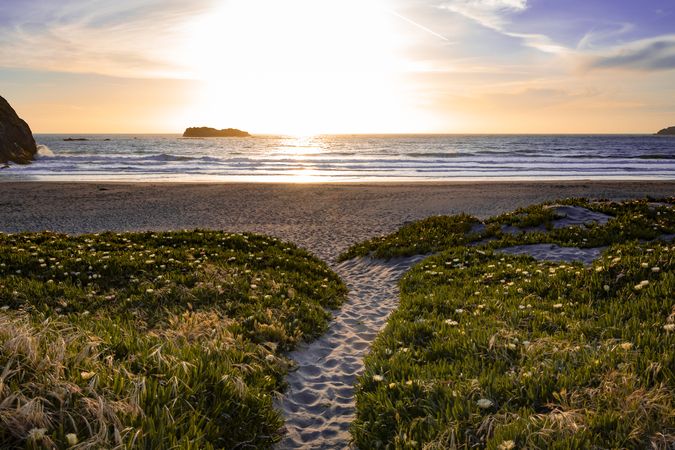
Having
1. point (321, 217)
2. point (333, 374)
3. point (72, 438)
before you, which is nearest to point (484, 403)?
point (333, 374)

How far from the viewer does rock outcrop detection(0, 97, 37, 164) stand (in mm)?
61531

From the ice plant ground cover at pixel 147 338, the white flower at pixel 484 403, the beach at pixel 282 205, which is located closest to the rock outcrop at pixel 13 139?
the beach at pixel 282 205

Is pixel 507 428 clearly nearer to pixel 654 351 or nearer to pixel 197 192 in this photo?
pixel 654 351

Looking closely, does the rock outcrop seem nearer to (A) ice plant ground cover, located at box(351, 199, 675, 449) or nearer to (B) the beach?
(B) the beach

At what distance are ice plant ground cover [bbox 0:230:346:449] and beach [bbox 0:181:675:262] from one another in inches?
225

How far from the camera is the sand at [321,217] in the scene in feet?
20.0

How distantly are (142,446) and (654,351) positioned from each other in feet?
16.4

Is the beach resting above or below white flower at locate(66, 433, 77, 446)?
below

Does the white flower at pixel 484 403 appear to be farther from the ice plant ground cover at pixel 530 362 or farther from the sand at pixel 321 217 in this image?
the sand at pixel 321 217

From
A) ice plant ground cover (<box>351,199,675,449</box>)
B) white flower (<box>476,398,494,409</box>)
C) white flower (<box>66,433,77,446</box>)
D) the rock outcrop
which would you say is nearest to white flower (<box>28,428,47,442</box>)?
white flower (<box>66,433,77,446</box>)

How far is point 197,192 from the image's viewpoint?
33.4 m

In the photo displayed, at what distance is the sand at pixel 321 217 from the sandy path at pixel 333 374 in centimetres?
1

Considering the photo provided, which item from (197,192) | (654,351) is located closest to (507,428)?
(654,351)

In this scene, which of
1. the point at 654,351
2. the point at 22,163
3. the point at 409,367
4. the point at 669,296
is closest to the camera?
the point at 654,351
